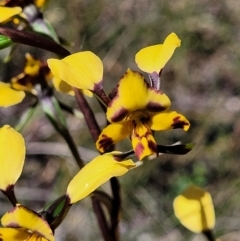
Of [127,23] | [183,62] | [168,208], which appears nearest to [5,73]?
[127,23]

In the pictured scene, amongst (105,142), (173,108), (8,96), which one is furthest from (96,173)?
(173,108)

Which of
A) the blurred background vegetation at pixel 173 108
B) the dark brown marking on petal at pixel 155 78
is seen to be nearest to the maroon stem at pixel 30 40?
the dark brown marking on petal at pixel 155 78

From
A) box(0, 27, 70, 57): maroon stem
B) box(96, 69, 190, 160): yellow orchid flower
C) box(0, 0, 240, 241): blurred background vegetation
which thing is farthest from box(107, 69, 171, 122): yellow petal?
box(0, 0, 240, 241): blurred background vegetation

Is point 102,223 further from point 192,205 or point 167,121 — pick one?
point 167,121

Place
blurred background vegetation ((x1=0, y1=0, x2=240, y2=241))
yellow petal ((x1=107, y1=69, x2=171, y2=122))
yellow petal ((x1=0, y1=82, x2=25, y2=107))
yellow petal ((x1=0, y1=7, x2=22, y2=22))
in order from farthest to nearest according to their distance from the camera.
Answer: blurred background vegetation ((x1=0, y1=0, x2=240, y2=241)) < yellow petal ((x1=0, y1=82, x2=25, y2=107)) < yellow petal ((x1=0, y1=7, x2=22, y2=22)) < yellow petal ((x1=107, y1=69, x2=171, y2=122))

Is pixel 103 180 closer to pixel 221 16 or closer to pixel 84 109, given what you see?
pixel 84 109

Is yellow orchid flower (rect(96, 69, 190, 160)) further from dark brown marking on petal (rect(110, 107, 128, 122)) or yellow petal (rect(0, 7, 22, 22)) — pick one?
yellow petal (rect(0, 7, 22, 22))

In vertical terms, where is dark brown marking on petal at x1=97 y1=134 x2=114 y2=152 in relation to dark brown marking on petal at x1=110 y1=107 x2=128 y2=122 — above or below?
below
